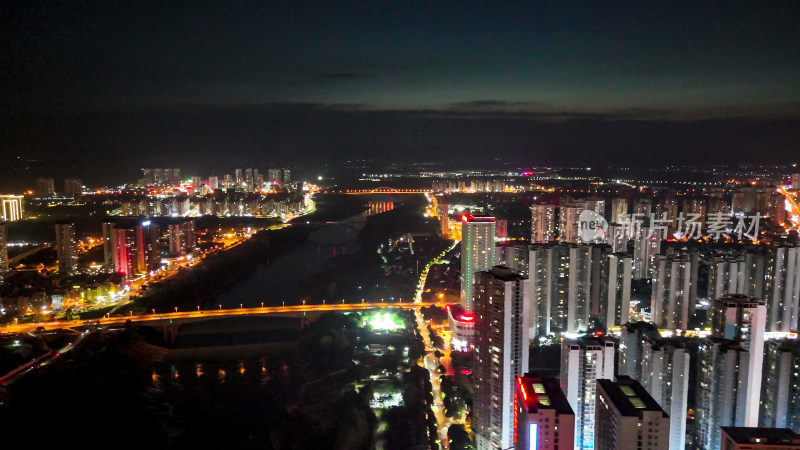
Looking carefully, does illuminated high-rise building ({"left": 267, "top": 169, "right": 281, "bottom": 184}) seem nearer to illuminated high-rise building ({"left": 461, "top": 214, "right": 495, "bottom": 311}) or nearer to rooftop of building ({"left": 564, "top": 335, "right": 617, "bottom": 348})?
illuminated high-rise building ({"left": 461, "top": 214, "right": 495, "bottom": 311})

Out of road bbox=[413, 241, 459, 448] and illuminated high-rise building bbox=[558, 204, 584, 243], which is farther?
illuminated high-rise building bbox=[558, 204, 584, 243]

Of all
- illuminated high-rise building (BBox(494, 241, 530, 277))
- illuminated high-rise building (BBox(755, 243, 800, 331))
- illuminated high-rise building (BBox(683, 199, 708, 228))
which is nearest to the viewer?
illuminated high-rise building (BBox(755, 243, 800, 331))

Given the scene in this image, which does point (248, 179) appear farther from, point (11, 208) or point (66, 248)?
point (66, 248)

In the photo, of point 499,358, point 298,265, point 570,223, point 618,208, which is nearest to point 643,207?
point 618,208

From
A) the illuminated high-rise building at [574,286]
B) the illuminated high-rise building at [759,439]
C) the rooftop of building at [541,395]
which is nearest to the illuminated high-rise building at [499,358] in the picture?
the rooftop of building at [541,395]

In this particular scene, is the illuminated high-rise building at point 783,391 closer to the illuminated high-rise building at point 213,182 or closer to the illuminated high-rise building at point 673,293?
the illuminated high-rise building at point 673,293

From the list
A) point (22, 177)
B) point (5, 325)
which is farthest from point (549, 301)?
point (22, 177)

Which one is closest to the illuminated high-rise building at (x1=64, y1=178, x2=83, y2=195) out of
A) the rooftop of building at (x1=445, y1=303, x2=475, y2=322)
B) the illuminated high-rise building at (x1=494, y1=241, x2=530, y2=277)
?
the rooftop of building at (x1=445, y1=303, x2=475, y2=322)
